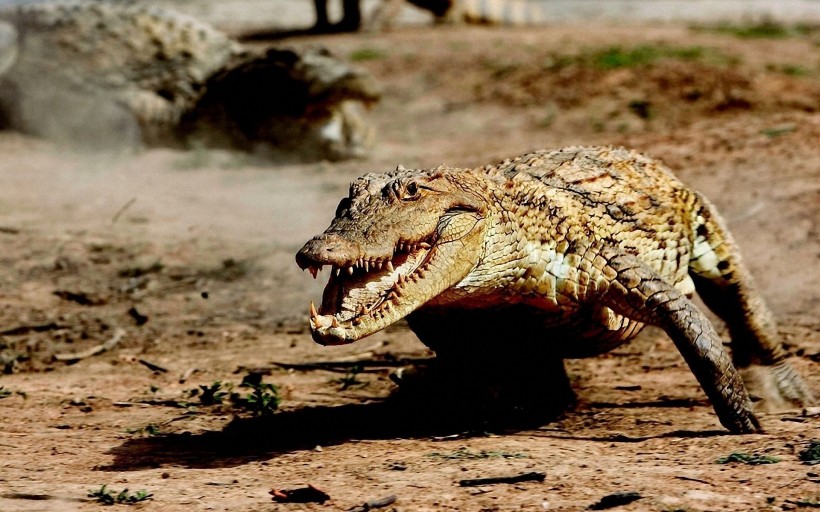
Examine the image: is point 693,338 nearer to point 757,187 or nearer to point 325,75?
point 757,187

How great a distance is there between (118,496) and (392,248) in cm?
130

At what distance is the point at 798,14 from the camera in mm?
21938

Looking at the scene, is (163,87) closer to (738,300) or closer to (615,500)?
(738,300)

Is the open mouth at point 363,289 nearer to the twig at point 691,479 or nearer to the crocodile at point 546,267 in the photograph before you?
the crocodile at point 546,267

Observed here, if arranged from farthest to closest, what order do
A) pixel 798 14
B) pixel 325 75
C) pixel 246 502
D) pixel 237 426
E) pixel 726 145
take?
pixel 798 14
pixel 325 75
pixel 726 145
pixel 237 426
pixel 246 502

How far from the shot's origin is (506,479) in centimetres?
398

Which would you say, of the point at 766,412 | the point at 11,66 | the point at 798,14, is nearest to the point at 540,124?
the point at 11,66

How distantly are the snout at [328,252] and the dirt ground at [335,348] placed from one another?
77cm

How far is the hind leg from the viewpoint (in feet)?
18.1

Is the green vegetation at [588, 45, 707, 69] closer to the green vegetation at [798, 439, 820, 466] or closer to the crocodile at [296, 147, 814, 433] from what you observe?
the crocodile at [296, 147, 814, 433]

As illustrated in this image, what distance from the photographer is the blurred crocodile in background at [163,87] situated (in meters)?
11.8

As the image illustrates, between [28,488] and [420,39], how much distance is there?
1408cm

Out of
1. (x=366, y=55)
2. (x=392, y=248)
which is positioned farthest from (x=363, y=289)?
(x=366, y=55)

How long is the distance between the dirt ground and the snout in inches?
30.5
